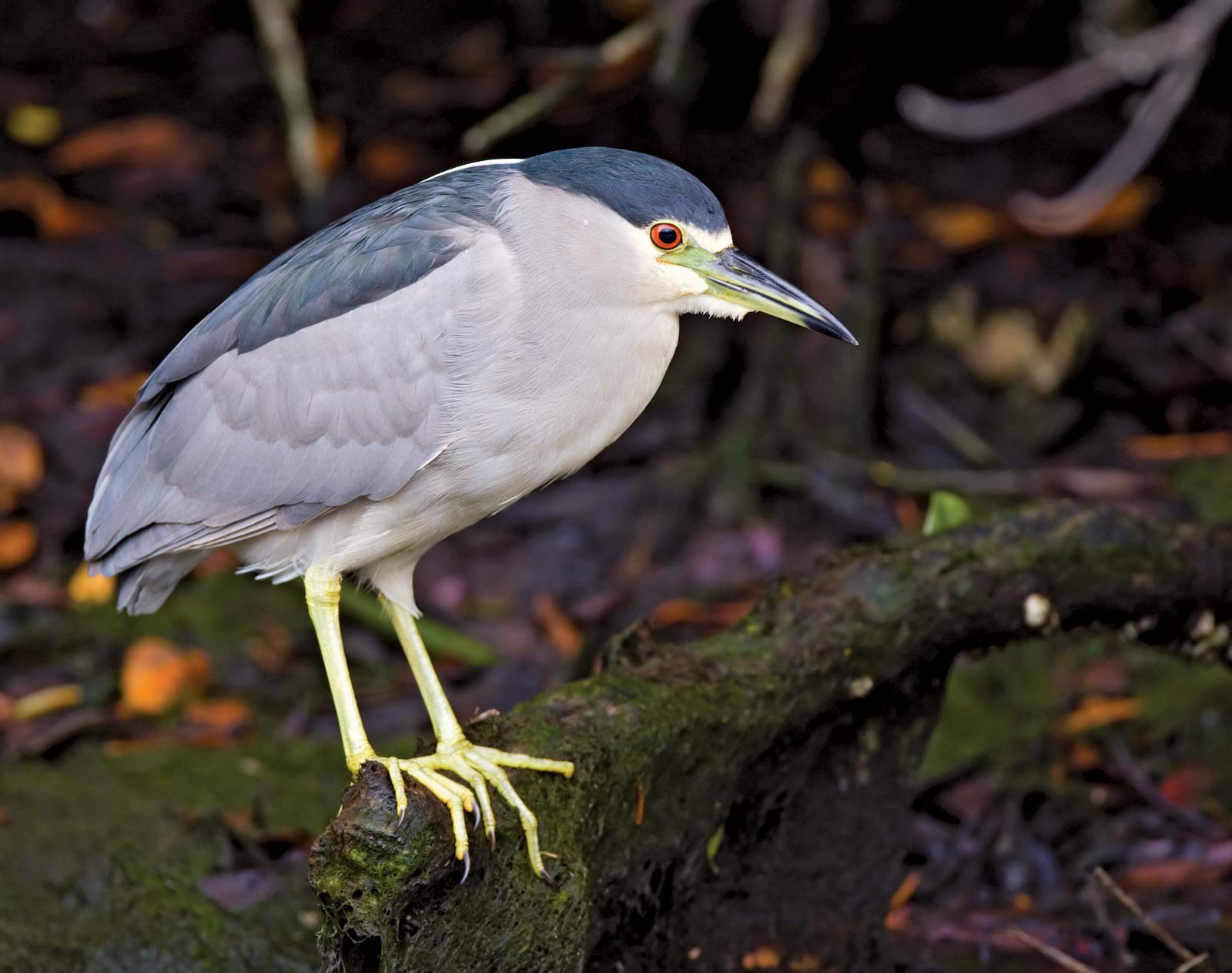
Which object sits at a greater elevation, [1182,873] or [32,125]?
[32,125]

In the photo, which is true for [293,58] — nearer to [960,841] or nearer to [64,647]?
[64,647]

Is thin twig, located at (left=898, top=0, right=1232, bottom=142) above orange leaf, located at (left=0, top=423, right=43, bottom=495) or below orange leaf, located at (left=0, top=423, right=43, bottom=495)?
above

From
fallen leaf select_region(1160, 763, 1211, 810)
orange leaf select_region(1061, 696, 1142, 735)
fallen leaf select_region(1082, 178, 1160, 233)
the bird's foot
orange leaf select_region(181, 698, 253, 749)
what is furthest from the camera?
fallen leaf select_region(1082, 178, 1160, 233)

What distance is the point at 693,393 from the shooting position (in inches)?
263

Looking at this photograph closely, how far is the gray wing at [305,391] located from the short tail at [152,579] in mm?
84

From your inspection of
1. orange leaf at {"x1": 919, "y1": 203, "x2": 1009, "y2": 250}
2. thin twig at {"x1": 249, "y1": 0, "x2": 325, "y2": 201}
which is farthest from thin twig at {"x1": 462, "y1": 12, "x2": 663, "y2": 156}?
orange leaf at {"x1": 919, "y1": 203, "x2": 1009, "y2": 250}

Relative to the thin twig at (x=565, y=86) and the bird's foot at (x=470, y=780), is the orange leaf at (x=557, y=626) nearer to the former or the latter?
the thin twig at (x=565, y=86)

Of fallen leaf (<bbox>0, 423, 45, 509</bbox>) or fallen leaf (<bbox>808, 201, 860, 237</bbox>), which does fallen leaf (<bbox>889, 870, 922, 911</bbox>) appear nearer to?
fallen leaf (<bbox>808, 201, 860, 237</bbox>)

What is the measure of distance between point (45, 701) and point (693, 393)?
2.94 metres

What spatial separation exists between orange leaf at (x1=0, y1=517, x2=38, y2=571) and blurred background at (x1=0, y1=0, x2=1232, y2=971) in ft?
0.05

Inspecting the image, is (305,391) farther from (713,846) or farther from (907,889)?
(907,889)

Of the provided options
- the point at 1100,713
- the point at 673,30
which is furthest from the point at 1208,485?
the point at 673,30

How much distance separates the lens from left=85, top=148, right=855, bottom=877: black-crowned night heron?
10.5 feet

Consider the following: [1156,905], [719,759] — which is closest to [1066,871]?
[1156,905]
